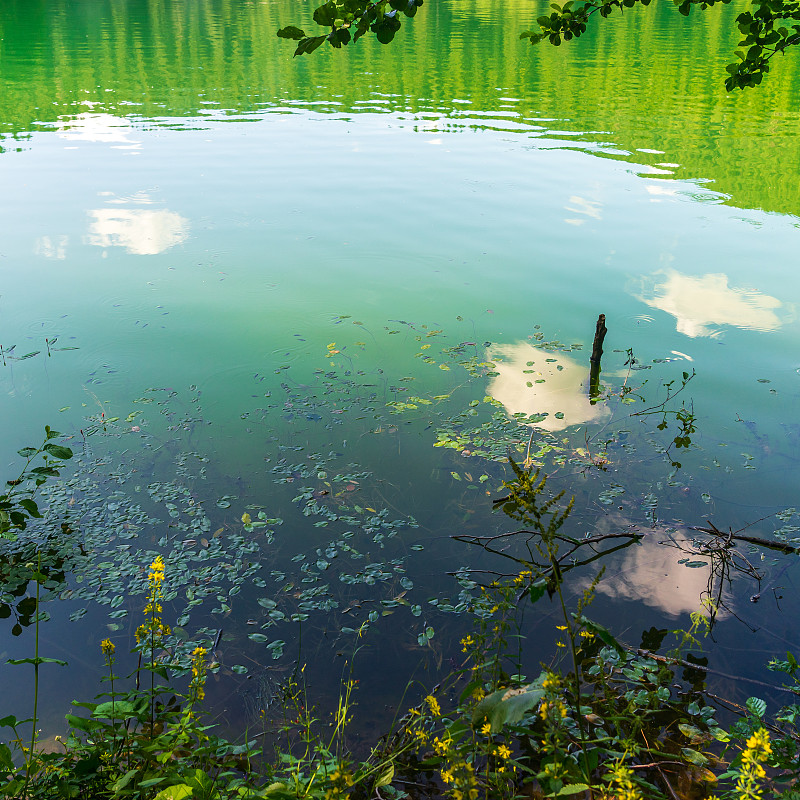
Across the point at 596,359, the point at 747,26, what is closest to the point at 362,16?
the point at 747,26

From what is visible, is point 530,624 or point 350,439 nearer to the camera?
point 530,624

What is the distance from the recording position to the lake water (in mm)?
4914

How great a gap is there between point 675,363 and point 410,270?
4579mm

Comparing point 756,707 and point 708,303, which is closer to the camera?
point 756,707

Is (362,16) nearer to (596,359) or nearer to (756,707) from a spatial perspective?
(756,707)

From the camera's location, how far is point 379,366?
26.8ft

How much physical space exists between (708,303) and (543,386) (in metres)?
3.93

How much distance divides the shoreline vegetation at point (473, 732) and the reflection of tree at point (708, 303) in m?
5.72

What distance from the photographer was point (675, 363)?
834cm

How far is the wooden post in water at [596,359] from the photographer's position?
7539 millimetres

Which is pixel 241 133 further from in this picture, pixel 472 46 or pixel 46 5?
pixel 46 5

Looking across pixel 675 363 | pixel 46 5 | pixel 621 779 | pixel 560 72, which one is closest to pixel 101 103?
pixel 560 72

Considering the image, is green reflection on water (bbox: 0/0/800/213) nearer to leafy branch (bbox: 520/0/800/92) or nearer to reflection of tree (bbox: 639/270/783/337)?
reflection of tree (bbox: 639/270/783/337)

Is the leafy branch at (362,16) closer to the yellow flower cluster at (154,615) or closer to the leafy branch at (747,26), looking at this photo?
the leafy branch at (747,26)
